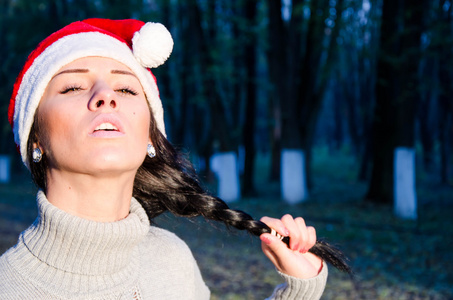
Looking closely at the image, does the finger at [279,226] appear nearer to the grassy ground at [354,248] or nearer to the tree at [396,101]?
the grassy ground at [354,248]

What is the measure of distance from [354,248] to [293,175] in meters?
5.44

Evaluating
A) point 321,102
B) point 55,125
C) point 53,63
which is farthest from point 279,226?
point 321,102

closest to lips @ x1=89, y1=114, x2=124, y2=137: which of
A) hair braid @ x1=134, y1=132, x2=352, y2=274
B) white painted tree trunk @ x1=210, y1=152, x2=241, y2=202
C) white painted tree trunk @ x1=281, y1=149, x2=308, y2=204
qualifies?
hair braid @ x1=134, y1=132, x2=352, y2=274

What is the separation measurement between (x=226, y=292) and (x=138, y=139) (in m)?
5.08

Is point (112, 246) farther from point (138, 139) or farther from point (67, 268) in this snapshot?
point (138, 139)

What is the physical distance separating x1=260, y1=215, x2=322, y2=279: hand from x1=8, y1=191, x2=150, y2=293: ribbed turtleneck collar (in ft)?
1.84

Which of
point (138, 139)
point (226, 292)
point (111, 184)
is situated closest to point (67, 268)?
point (111, 184)

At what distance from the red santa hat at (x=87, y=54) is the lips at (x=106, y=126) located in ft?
0.96

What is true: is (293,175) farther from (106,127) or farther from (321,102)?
(106,127)

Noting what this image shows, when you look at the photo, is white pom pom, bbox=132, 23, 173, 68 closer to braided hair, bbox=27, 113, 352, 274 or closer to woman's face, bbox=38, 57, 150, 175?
woman's face, bbox=38, 57, 150, 175

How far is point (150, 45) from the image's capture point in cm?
198

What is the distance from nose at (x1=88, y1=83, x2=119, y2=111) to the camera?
→ 172 centimetres

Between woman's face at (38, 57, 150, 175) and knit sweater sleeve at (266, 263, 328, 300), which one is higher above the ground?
woman's face at (38, 57, 150, 175)

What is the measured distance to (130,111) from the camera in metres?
1.85
